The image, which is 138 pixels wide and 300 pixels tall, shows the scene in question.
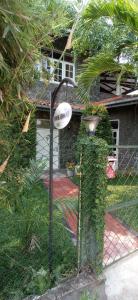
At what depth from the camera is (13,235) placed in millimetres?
4199

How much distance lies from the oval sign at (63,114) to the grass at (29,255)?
42.9 inches

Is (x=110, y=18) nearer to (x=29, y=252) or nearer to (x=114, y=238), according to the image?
(x=114, y=238)

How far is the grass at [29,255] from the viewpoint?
3.07 m

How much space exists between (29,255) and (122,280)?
1.24 m

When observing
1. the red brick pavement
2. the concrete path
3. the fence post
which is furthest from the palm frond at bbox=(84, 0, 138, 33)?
the concrete path

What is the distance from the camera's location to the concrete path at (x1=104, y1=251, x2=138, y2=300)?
3.17 m

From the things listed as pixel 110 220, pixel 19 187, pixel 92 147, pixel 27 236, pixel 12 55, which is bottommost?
pixel 110 220

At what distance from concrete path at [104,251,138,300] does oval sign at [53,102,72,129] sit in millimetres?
1898

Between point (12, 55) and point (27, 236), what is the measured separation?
2839 mm

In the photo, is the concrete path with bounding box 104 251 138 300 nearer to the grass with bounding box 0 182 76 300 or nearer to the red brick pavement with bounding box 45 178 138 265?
the red brick pavement with bounding box 45 178 138 265

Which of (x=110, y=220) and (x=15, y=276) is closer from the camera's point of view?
(x=15, y=276)

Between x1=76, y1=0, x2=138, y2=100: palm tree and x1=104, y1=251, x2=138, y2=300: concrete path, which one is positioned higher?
x1=76, y1=0, x2=138, y2=100: palm tree

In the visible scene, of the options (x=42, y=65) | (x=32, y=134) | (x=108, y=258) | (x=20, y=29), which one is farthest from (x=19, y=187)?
(x=32, y=134)

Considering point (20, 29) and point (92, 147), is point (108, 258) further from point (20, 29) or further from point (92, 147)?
point (20, 29)
